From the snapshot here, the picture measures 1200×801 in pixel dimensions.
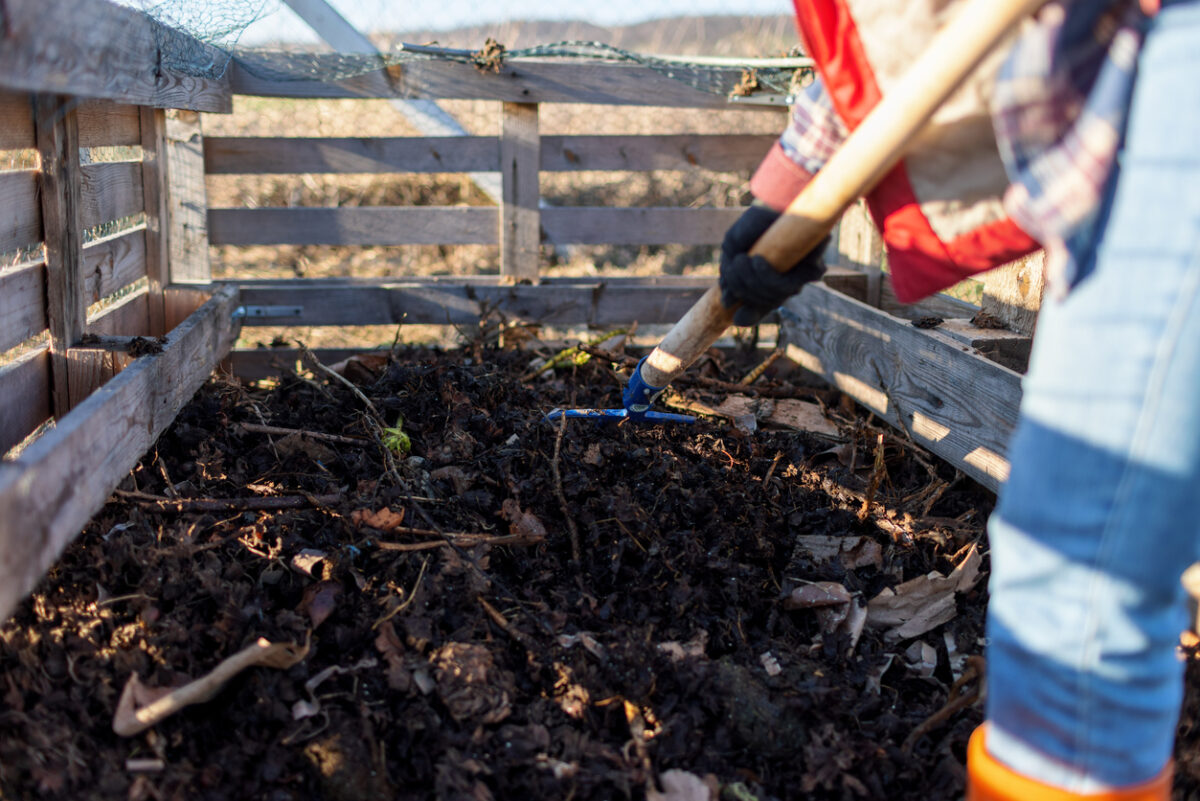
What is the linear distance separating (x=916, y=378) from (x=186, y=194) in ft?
10.7

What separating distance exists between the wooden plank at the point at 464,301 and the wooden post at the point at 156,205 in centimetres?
54

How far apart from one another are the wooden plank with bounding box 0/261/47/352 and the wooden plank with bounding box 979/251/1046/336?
9.69 ft

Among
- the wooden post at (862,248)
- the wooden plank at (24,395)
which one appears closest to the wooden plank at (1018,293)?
the wooden post at (862,248)

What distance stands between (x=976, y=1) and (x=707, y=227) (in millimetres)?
3277

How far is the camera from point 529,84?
418cm

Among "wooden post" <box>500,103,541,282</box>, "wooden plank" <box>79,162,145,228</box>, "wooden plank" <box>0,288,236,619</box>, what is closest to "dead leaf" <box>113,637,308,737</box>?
"wooden plank" <box>0,288,236,619</box>

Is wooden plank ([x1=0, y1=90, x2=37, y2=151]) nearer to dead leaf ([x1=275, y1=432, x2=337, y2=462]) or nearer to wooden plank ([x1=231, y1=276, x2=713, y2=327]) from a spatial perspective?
dead leaf ([x1=275, y1=432, x2=337, y2=462])

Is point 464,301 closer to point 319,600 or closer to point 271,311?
point 271,311

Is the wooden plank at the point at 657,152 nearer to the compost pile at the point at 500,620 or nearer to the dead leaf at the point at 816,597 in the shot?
the compost pile at the point at 500,620

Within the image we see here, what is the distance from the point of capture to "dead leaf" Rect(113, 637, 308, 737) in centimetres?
164

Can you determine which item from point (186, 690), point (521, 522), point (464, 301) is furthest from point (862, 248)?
point (186, 690)

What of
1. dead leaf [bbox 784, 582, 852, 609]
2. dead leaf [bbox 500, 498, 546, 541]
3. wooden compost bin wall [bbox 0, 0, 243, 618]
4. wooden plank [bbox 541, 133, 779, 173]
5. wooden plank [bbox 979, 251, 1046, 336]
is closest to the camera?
wooden compost bin wall [bbox 0, 0, 243, 618]

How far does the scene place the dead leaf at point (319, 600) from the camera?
6.41 ft

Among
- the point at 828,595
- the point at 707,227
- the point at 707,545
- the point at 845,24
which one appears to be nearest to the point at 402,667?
the point at 707,545
